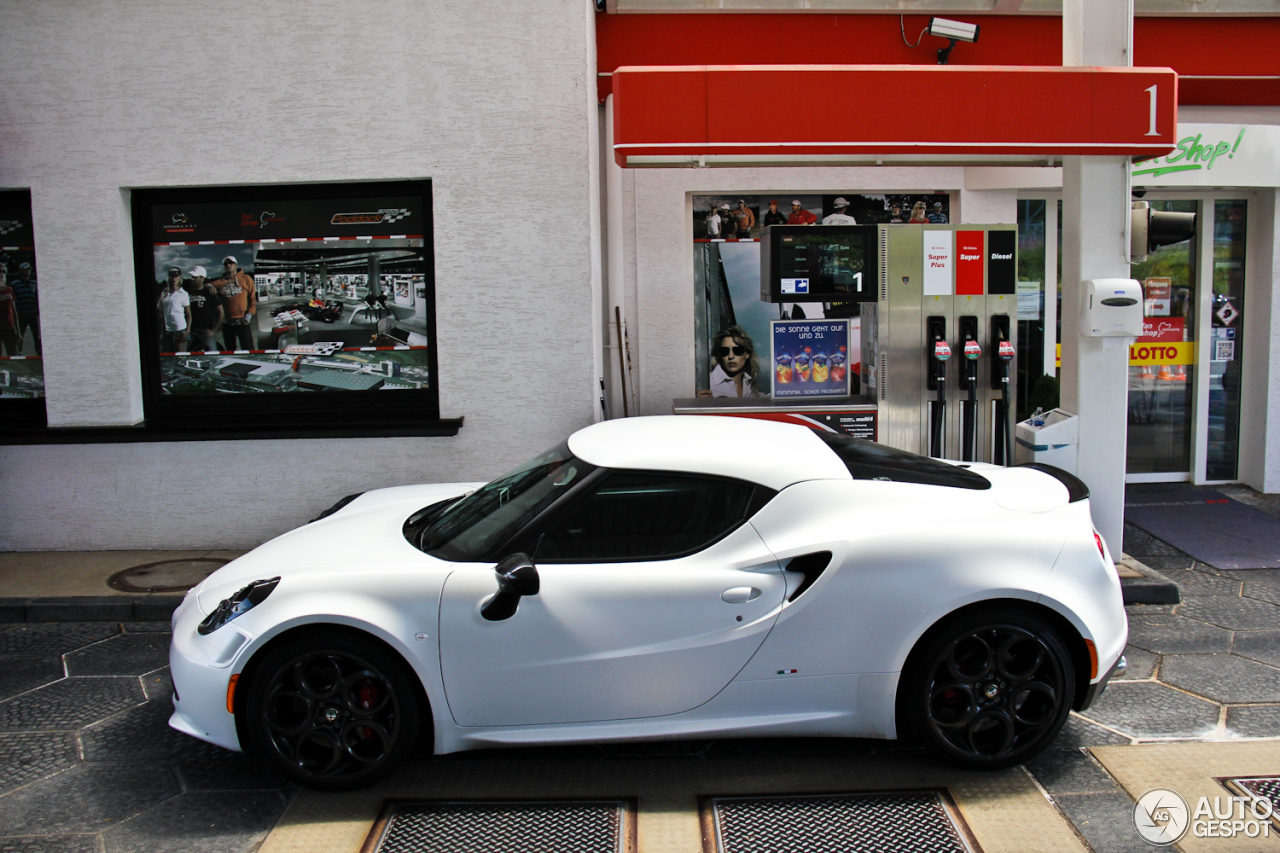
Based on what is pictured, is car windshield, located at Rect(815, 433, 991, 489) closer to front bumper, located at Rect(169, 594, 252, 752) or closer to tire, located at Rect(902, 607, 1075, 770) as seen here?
tire, located at Rect(902, 607, 1075, 770)

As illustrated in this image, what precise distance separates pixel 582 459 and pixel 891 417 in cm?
430

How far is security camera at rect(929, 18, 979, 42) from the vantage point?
7.93 meters

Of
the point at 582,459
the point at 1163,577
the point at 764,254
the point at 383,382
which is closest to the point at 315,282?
the point at 383,382

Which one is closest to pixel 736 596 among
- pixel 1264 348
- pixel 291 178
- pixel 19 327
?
pixel 291 178

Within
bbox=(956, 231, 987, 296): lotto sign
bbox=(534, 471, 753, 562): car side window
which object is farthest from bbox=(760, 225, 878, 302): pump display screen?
bbox=(534, 471, 753, 562): car side window

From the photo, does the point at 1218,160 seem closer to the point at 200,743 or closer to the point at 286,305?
the point at 286,305

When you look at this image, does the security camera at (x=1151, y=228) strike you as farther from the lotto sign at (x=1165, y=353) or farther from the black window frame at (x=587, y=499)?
the black window frame at (x=587, y=499)

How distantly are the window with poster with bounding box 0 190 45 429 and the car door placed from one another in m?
5.58

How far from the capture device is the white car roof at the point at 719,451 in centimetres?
393

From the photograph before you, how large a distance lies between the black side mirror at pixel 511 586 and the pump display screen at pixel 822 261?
4.56 metres

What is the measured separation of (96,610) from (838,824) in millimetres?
4739

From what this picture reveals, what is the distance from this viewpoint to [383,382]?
7711 mm

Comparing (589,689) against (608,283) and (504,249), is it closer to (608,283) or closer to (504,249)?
(504,249)

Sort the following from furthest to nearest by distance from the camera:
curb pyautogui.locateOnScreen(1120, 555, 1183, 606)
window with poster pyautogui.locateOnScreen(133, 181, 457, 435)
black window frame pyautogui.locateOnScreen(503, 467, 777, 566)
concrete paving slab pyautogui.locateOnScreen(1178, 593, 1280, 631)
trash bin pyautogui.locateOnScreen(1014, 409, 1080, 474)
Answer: window with poster pyautogui.locateOnScreen(133, 181, 457, 435), trash bin pyautogui.locateOnScreen(1014, 409, 1080, 474), curb pyautogui.locateOnScreen(1120, 555, 1183, 606), concrete paving slab pyautogui.locateOnScreen(1178, 593, 1280, 631), black window frame pyautogui.locateOnScreen(503, 467, 777, 566)
